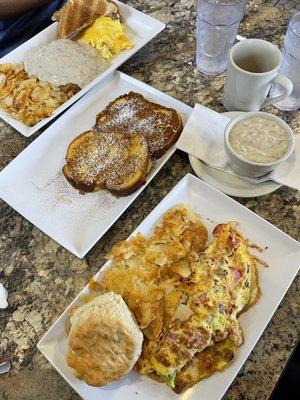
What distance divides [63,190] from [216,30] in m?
0.67

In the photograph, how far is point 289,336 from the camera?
960 mm

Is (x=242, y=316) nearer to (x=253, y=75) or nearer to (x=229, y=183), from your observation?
(x=229, y=183)

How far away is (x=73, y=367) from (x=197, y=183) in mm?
521

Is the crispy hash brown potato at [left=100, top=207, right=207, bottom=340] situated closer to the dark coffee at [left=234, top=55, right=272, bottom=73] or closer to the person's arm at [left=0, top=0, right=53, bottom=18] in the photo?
the dark coffee at [left=234, top=55, right=272, bottom=73]

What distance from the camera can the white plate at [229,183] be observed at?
3.67 ft

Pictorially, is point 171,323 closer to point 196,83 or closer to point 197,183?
point 197,183

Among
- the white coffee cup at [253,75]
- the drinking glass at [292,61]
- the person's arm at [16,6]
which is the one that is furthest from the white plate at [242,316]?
the person's arm at [16,6]

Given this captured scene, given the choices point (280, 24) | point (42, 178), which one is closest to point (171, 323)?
point (42, 178)

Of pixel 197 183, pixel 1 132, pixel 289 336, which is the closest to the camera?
pixel 289 336

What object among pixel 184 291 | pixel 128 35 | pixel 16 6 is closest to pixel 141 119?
Result: pixel 128 35

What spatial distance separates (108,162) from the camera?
1186 millimetres

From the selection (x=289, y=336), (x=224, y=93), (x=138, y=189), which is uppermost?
(x=224, y=93)

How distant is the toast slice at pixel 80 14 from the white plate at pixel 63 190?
259 mm

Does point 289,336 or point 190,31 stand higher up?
point 190,31
